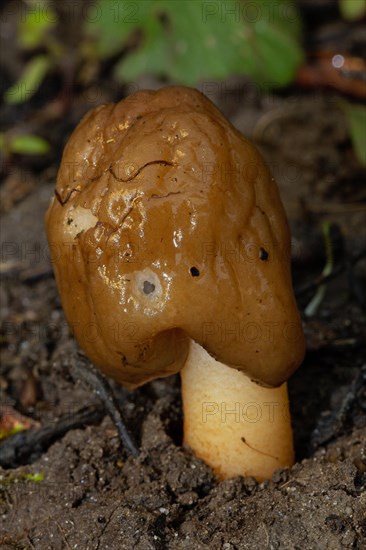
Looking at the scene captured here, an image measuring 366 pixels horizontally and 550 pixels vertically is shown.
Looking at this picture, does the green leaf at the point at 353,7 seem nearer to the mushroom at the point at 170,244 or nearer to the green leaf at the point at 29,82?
the green leaf at the point at 29,82

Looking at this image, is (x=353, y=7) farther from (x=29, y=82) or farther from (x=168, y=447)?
(x=168, y=447)

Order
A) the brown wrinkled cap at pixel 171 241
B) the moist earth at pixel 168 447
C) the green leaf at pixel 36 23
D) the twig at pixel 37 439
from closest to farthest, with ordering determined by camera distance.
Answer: the brown wrinkled cap at pixel 171 241, the moist earth at pixel 168 447, the twig at pixel 37 439, the green leaf at pixel 36 23

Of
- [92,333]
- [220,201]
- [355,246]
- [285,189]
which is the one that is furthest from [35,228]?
[220,201]

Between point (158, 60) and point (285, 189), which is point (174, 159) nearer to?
point (285, 189)

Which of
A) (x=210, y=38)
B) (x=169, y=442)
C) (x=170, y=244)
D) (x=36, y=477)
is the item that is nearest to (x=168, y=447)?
(x=169, y=442)

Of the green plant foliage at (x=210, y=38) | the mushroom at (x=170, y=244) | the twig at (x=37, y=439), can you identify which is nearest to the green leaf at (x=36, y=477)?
the twig at (x=37, y=439)

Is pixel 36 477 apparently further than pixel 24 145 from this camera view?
No
